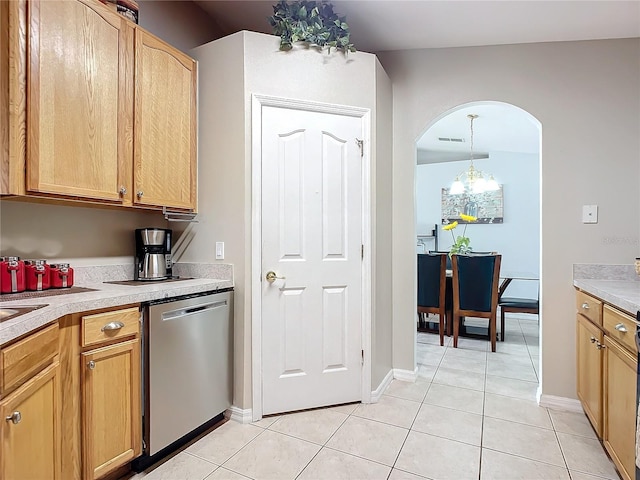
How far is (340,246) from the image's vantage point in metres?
2.45

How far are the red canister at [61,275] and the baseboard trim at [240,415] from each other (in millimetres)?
1176

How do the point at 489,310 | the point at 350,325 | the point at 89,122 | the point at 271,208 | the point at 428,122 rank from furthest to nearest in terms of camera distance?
1. the point at 489,310
2. the point at 428,122
3. the point at 350,325
4. the point at 271,208
5. the point at 89,122

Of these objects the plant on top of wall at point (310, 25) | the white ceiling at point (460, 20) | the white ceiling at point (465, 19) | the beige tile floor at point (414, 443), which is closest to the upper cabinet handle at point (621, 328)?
the beige tile floor at point (414, 443)

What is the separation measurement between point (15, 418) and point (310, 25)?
7.91 feet

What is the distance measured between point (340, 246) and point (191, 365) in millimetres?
1143

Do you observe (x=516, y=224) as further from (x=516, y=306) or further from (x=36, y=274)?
(x=36, y=274)

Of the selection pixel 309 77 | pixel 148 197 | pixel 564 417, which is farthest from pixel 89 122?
pixel 564 417

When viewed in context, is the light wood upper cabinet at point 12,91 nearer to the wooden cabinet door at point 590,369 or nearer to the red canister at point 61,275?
the red canister at point 61,275

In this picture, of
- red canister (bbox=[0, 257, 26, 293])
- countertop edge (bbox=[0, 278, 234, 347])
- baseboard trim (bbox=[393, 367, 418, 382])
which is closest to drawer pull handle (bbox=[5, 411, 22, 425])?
countertop edge (bbox=[0, 278, 234, 347])

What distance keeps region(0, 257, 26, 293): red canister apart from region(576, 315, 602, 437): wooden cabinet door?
2.84 m

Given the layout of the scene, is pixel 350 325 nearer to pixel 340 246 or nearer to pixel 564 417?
pixel 340 246

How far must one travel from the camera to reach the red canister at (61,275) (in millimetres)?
1832

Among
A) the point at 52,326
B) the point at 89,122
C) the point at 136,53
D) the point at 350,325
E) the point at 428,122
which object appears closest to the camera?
the point at 52,326

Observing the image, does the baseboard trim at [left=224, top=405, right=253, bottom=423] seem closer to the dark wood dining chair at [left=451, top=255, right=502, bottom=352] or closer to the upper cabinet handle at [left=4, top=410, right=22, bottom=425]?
the upper cabinet handle at [left=4, top=410, right=22, bottom=425]
